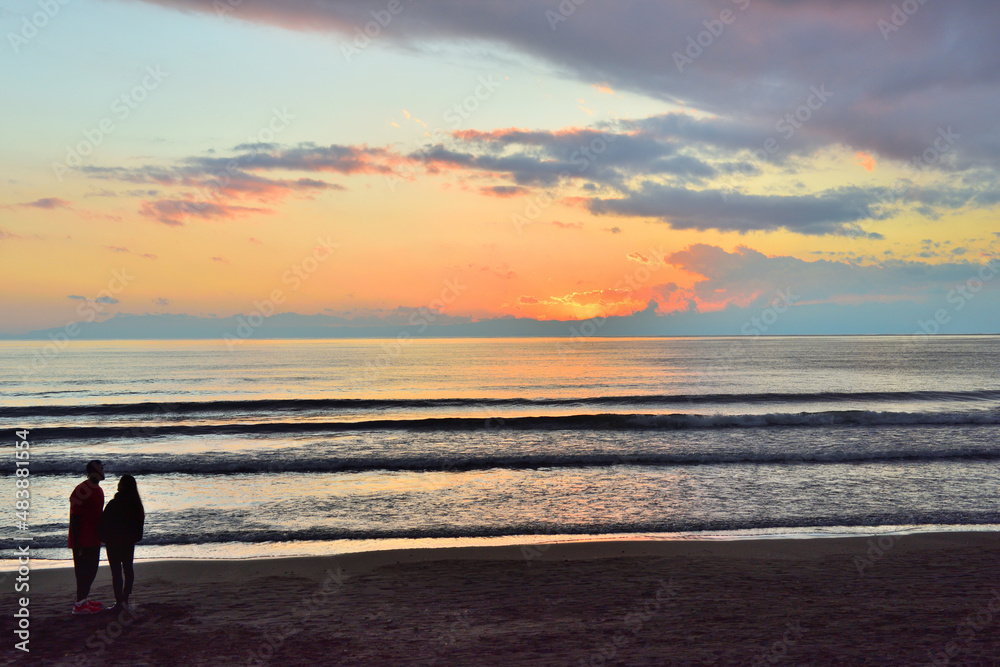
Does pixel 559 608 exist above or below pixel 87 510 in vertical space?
below

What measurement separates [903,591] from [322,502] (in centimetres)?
1331

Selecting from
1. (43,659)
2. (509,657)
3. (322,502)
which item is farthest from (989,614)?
(322,502)

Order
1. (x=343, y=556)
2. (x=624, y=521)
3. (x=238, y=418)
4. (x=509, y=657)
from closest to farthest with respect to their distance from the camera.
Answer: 1. (x=509, y=657)
2. (x=343, y=556)
3. (x=624, y=521)
4. (x=238, y=418)

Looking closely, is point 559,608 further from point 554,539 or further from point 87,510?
point 87,510

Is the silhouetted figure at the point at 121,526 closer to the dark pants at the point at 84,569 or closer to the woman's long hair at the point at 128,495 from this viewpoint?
the woman's long hair at the point at 128,495

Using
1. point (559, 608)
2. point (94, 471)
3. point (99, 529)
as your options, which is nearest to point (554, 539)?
point (559, 608)

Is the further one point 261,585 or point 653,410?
point 653,410

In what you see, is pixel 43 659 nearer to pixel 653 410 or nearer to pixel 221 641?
pixel 221 641

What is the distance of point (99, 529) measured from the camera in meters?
8.58

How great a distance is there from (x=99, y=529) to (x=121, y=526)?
328 mm

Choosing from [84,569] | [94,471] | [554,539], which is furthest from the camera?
[554,539]

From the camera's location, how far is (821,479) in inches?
732

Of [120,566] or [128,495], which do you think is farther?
[120,566]

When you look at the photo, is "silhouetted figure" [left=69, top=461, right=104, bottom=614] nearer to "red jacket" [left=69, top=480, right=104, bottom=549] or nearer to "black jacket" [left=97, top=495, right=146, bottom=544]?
"red jacket" [left=69, top=480, right=104, bottom=549]
